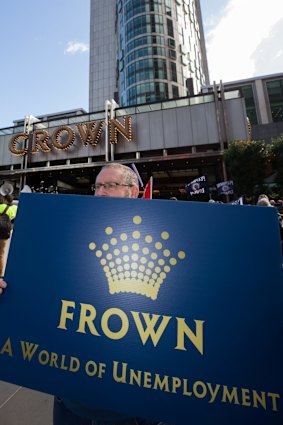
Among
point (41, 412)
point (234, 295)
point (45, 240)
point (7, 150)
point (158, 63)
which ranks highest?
point (158, 63)

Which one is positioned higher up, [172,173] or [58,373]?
[172,173]

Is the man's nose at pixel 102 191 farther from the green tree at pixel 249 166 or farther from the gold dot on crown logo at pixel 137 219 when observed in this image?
the green tree at pixel 249 166

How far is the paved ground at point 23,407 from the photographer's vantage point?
1.72m

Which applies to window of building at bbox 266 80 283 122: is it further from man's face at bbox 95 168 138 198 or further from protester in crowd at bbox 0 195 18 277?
man's face at bbox 95 168 138 198

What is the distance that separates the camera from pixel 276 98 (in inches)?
1602

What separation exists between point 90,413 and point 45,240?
2.78 feet

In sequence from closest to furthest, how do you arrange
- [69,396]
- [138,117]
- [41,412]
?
[69,396]
[41,412]
[138,117]

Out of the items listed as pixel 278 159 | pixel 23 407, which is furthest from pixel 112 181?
pixel 278 159

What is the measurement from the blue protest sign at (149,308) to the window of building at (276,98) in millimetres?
48332

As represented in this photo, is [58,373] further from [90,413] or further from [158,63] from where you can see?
[158,63]

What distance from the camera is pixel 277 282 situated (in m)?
0.97

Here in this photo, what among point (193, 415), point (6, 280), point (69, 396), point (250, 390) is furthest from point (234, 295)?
point (6, 280)

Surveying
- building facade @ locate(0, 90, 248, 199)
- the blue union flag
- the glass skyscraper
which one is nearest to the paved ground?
the blue union flag

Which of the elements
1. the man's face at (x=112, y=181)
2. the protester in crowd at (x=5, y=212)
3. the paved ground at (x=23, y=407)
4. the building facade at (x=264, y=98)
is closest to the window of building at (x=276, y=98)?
the building facade at (x=264, y=98)
